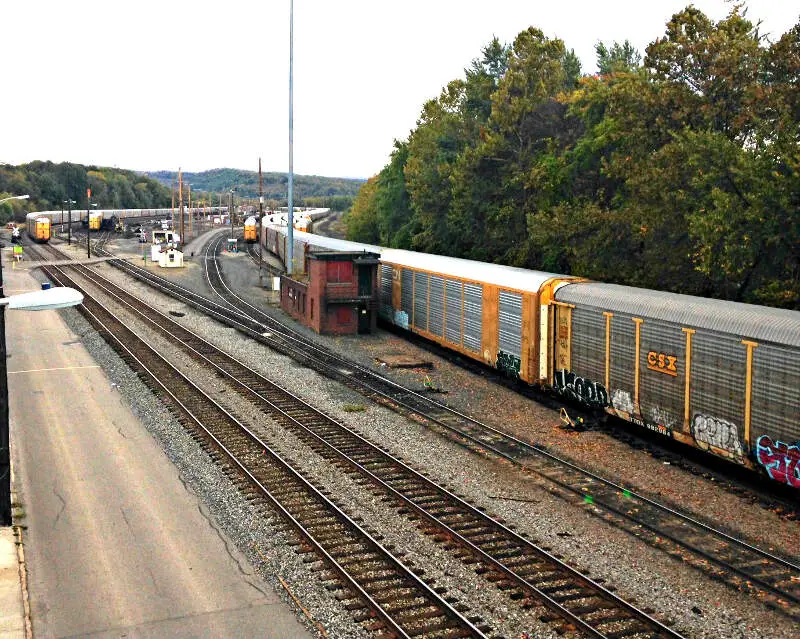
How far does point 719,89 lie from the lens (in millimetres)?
28703

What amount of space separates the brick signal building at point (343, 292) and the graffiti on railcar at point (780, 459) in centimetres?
2279

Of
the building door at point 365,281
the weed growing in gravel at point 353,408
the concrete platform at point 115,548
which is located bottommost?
the concrete platform at point 115,548

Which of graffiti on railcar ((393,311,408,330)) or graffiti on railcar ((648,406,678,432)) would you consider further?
graffiti on railcar ((393,311,408,330))

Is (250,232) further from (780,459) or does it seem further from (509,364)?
(780,459)

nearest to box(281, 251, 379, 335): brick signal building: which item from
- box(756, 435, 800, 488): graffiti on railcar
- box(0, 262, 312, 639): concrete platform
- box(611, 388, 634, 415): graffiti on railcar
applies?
box(0, 262, 312, 639): concrete platform

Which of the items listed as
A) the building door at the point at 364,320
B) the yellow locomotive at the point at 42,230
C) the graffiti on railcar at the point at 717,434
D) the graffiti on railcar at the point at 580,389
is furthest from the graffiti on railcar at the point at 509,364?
the yellow locomotive at the point at 42,230

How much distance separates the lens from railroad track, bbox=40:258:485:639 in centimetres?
1173

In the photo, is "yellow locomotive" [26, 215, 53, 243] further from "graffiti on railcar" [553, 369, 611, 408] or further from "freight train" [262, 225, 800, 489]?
"graffiti on railcar" [553, 369, 611, 408]

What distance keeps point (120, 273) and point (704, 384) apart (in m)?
57.4

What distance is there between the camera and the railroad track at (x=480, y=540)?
1166 centimetres

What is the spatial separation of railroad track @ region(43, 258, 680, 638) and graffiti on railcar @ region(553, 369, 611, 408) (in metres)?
6.00

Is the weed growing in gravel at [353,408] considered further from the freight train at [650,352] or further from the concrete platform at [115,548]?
the concrete platform at [115,548]

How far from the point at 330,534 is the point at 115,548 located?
3853 mm

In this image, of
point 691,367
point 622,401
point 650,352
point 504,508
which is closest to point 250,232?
point 622,401
